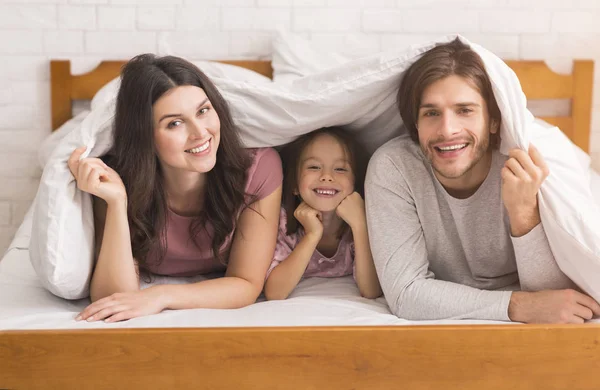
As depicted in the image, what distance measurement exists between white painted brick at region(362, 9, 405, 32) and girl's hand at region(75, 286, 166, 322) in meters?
1.44

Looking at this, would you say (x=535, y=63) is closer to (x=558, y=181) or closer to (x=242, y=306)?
(x=558, y=181)

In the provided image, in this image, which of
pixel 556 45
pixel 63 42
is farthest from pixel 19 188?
pixel 556 45

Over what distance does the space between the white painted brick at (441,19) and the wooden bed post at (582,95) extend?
1.33 ft

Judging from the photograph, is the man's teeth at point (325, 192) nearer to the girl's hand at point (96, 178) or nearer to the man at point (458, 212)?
the man at point (458, 212)

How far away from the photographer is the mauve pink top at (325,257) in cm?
177

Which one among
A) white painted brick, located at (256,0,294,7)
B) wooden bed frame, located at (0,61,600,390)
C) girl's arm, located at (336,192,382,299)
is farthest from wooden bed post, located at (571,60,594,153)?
wooden bed frame, located at (0,61,600,390)

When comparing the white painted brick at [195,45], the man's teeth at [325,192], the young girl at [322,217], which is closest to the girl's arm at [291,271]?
the young girl at [322,217]

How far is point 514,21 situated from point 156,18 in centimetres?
129

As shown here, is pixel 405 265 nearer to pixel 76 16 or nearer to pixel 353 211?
pixel 353 211

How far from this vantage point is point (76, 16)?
2496 mm

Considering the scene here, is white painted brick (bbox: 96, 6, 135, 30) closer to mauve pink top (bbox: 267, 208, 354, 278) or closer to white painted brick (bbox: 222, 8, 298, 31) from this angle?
white painted brick (bbox: 222, 8, 298, 31)

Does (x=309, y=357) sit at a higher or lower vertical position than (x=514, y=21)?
lower

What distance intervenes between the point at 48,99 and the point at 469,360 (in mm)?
1953

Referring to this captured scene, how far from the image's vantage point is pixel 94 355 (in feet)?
3.69
